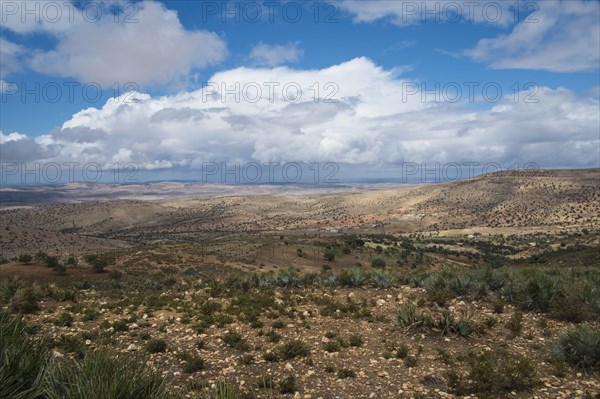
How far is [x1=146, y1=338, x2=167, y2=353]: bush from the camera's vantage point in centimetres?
947

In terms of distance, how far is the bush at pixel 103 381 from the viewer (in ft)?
12.5

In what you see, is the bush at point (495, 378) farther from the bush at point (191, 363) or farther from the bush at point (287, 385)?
the bush at point (191, 363)

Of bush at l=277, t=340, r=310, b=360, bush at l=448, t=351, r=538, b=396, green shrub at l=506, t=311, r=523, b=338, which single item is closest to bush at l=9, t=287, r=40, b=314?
bush at l=277, t=340, r=310, b=360

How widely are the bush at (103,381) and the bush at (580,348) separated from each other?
341 inches

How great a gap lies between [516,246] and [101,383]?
7061 cm

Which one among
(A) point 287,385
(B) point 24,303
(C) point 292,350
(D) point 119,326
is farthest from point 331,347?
(B) point 24,303

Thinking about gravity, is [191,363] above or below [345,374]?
above

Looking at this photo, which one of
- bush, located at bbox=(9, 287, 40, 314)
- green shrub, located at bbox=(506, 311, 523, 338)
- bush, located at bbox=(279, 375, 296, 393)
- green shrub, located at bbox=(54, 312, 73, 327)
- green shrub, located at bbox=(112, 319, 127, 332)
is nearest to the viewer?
bush, located at bbox=(279, 375, 296, 393)

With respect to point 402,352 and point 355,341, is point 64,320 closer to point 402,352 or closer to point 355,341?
point 355,341

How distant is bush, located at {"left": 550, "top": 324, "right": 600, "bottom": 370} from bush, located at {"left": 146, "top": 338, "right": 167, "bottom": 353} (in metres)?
9.24

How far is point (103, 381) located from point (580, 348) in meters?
9.49

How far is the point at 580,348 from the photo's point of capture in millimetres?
8445

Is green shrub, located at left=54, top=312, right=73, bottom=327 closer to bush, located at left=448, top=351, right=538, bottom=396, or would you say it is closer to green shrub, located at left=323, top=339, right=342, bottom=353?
green shrub, located at left=323, top=339, right=342, bottom=353

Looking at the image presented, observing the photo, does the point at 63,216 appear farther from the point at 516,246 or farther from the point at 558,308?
the point at 558,308
